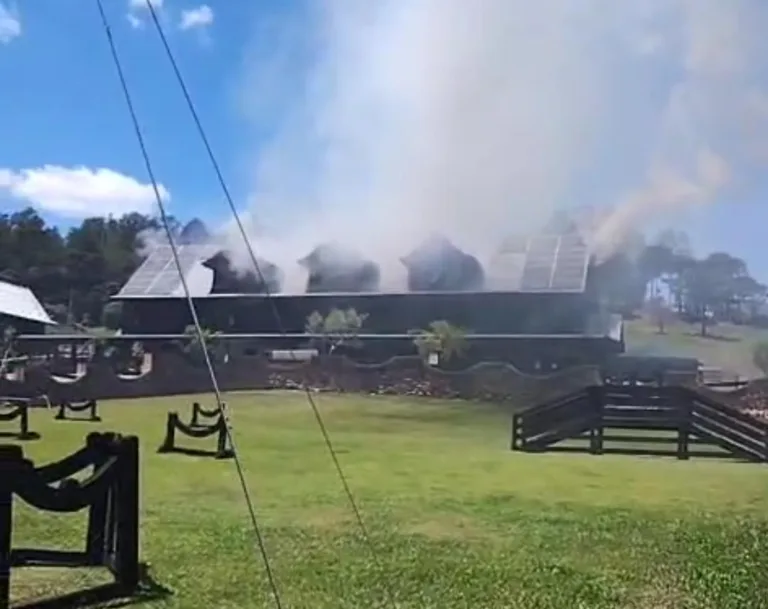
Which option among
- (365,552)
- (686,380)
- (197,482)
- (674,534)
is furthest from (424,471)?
(686,380)

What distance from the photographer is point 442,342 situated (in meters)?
18.2

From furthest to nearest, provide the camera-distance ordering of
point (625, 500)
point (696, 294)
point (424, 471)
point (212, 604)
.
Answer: point (696, 294) < point (424, 471) < point (625, 500) < point (212, 604)

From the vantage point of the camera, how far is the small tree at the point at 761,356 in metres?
17.6

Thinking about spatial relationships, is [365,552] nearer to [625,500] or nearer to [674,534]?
[674,534]

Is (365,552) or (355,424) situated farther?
(355,424)

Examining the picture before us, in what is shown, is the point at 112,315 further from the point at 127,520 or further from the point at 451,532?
the point at 127,520

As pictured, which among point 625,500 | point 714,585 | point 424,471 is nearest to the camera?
point 714,585

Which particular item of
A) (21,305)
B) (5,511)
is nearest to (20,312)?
(21,305)

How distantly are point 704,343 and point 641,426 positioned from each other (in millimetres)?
12721

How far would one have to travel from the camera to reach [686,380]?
16547 mm

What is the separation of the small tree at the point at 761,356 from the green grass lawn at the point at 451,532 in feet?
34.2

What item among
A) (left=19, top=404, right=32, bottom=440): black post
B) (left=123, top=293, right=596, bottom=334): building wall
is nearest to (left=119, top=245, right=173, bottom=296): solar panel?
(left=123, top=293, right=596, bottom=334): building wall

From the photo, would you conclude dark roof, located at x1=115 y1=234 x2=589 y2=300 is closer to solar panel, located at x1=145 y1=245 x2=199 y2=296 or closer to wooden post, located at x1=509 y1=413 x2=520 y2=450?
solar panel, located at x1=145 y1=245 x2=199 y2=296

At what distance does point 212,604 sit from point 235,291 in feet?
61.0
